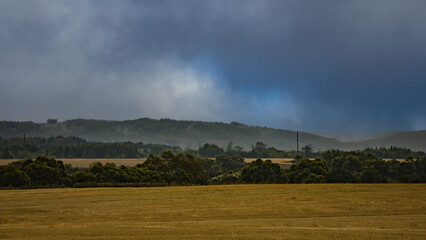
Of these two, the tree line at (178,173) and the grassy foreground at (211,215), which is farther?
the tree line at (178,173)

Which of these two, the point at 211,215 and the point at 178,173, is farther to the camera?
the point at 178,173

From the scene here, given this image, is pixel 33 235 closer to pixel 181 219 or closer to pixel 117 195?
pixel 181 219

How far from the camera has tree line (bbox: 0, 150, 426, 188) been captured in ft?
127

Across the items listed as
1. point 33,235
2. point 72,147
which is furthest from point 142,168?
point 72,147

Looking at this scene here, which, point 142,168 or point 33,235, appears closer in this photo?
point 33,235

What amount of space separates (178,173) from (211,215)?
25.5 m

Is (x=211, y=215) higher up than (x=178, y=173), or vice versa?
(x=178, y=173)

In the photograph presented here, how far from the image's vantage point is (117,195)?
31.6 metres

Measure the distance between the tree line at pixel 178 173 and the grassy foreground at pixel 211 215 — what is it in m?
5.90

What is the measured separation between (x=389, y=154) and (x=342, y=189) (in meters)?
114

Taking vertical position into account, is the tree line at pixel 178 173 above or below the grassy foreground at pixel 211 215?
above

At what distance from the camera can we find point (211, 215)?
2241cm

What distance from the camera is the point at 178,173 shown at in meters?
47.6

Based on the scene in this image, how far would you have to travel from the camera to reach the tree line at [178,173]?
38.8 meters
